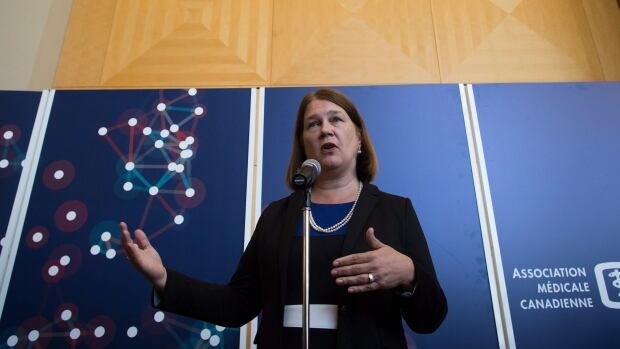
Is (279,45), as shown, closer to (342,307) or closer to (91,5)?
(91,5)

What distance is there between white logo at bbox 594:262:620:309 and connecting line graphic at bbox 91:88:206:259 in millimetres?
2268

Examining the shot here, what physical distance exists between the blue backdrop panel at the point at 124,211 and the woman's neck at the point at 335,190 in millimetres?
895

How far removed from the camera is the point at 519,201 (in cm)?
249

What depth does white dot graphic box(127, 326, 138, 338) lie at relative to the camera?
2.25 m

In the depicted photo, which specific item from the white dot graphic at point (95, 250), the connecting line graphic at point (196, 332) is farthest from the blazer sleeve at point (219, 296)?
the white dot graphic at point (95, 250)

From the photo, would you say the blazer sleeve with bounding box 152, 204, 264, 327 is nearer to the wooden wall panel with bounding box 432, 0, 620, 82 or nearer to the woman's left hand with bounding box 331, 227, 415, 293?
the woman's left hand with bounding box 331, 227, 415, 293

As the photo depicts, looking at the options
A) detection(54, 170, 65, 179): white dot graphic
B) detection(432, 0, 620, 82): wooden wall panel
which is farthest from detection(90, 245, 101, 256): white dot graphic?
detection(432, 0, 620, 82): wooden wall panel

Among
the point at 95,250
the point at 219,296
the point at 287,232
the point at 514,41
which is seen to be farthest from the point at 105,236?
the point at 514,41

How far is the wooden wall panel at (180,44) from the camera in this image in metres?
3.06

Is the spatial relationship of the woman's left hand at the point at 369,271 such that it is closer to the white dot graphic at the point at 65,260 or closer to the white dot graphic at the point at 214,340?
the white dot graphic at the point at 214,340

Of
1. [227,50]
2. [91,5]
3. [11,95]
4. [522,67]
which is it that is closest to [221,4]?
[227,50]

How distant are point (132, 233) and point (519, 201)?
7.35ft

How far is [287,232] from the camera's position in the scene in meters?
1.50

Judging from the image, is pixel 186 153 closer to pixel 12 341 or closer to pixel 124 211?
pixel 124 211
